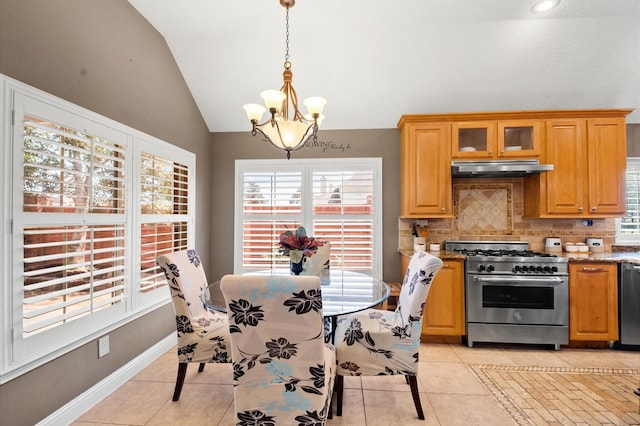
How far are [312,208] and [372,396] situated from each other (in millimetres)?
2145

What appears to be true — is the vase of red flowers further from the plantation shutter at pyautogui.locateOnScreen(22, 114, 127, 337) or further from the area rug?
the area rug

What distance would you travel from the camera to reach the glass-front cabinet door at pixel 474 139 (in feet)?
10.6

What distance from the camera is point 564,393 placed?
2211 millimetres

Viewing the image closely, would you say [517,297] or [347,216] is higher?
[347,216]

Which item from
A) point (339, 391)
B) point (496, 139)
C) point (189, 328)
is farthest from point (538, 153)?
point (189, 328)

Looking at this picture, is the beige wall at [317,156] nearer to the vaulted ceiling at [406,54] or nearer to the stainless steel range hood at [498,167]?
the vaulted ceiling at [406,54]

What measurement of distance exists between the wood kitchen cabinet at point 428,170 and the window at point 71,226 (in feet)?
8.37

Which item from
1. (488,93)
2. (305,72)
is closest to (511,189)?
(488,93)

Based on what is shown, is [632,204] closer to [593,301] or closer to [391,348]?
[593,301]

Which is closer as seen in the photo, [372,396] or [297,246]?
[297,246]

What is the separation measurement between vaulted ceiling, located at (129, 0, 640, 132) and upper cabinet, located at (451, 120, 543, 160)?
28 cm

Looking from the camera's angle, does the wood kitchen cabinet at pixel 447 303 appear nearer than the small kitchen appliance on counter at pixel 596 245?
Yes

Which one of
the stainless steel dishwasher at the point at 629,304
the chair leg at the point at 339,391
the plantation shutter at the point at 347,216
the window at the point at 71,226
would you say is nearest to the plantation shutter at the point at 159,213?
the window at the point at 71,226

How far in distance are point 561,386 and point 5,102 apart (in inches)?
157
